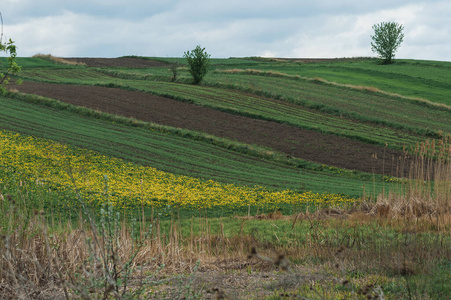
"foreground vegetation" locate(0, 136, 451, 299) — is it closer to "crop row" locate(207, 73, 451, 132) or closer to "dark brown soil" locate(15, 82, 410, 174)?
"dark brown soil" locate(15, 82, 410, 174)

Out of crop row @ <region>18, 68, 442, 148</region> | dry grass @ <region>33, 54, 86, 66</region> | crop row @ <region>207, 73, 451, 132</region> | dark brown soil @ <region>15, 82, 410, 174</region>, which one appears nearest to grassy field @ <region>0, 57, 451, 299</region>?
crop row @ <region>18, 68, 442, 148</region>

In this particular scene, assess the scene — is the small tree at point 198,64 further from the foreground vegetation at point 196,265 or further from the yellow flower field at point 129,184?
the foreground vegetation at point 196,265

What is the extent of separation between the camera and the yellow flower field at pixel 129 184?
16.8 metres

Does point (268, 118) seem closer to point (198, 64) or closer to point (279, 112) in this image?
point (279, 112)

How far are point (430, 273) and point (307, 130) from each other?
2712 centimetres

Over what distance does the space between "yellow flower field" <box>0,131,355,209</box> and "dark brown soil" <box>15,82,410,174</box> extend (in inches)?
338

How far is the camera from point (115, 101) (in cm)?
3972

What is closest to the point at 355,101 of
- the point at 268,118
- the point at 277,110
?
the point at 277,110

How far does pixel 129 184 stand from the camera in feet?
63.5

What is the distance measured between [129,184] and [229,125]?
616 inches

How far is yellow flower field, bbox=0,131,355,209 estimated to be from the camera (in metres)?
16.8

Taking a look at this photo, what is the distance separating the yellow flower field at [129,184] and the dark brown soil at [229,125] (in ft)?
28.1

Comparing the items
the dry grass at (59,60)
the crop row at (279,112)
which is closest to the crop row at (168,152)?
the crop row at (279,112)

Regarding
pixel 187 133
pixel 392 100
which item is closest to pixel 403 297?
pixel 187 133
